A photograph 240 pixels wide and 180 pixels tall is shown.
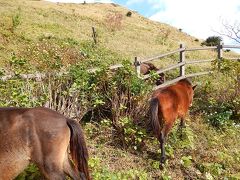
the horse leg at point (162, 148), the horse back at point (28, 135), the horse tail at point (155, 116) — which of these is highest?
the horse back at point (28, 135)

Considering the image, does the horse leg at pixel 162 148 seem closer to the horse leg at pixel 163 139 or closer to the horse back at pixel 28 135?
the horse leg at pixel 163 139

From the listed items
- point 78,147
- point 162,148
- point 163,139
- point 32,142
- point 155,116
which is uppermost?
point 32,142

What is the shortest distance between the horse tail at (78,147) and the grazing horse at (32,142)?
0.26ft

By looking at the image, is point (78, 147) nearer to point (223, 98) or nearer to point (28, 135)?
point (28, 135)

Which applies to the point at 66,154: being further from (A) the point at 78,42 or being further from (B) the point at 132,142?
(A) the point at 78,42

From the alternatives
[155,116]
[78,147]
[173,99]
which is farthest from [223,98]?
[78,147]

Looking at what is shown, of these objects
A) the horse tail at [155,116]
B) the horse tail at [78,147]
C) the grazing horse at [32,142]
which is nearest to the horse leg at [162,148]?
the horse tail at [155,116]

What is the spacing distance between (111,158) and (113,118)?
3.28ft

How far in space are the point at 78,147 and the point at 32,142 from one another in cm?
60

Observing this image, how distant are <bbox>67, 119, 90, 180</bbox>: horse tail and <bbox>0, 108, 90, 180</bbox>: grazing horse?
79 mm

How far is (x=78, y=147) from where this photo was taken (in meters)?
4.88

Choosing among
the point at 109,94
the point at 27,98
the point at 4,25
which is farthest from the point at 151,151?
the point at 4,25

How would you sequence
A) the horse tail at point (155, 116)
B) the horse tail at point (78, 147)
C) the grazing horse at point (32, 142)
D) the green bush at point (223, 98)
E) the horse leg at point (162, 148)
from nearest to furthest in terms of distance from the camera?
the grazing horse at point (32, 142), the horse tail at point (78, 147), the horse tail at point (155, 116), the horse leg at point (162, 148), the green bush at point (223, 98)

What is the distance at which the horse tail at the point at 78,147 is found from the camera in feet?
15.8
